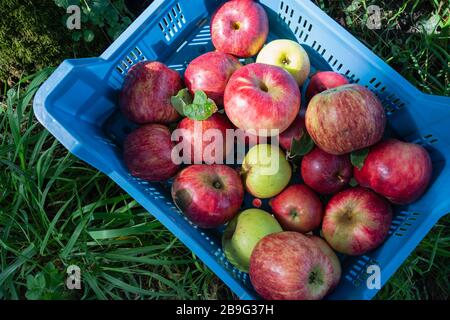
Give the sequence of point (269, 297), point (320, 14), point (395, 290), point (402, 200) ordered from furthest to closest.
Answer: point (395, 290) → point (320, 14) → point (402, 200) → point (269, 297)

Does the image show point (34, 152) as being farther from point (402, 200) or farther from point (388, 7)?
point (388, 7)

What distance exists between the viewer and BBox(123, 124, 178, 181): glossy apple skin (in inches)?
73.2

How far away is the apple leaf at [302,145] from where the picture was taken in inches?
73.7

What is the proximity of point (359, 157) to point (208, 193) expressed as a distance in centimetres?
66

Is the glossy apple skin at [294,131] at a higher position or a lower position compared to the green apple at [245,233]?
higher

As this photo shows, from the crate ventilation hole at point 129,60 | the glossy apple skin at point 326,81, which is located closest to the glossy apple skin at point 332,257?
the glossy apple skin at point 326,81

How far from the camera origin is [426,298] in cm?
214

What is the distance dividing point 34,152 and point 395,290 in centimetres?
185

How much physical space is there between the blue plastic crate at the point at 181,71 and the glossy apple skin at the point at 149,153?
2.1 inches

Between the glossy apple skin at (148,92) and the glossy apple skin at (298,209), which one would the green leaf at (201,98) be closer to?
the glossy apple skin at (148,92)

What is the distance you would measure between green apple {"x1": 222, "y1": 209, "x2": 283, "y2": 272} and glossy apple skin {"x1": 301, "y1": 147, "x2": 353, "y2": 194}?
25 centimetres

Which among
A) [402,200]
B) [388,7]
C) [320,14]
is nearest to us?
[402,200]

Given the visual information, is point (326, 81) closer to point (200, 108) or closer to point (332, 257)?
point (200, 108)

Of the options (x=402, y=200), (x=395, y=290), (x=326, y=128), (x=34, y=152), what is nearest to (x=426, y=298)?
(x=395, y=290)
